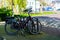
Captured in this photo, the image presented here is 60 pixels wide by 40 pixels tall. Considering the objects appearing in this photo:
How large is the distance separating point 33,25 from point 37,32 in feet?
1.40

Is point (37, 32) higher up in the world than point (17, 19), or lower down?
lower down

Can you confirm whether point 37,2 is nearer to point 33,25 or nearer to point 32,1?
point 32,1

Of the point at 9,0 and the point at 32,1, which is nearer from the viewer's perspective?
the point at 9,0

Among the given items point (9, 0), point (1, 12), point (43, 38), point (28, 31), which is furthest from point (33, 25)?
point (9, 0)

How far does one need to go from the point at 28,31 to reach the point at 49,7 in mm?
39943

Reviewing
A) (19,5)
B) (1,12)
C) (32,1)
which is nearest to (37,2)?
(32,1)

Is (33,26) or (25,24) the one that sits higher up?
(25,24)

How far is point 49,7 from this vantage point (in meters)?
48.0

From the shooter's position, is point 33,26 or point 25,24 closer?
point 25,24

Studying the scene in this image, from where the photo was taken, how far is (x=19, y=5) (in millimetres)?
22078

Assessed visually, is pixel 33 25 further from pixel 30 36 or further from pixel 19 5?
pixel 19 5

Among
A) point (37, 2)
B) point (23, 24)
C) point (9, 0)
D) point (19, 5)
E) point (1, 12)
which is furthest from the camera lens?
point (37, 2)

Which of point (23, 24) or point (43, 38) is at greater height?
point (23, 24)

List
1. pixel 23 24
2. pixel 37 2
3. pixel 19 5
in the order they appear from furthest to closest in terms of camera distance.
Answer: pixel 37 2 < pixel 19 5 < pixel 23 24
